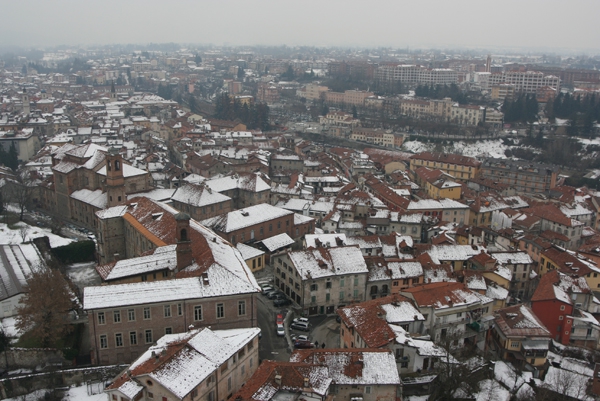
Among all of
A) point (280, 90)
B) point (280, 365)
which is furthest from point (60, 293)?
point (280, 90)

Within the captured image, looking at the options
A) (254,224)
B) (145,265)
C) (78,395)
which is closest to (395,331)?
(145,265)

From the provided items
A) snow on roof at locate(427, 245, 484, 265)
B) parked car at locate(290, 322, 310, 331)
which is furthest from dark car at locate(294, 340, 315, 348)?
snow on roof at locate(427, 245, 484, 265)

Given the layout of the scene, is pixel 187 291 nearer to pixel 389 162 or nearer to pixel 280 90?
pixel 389 162

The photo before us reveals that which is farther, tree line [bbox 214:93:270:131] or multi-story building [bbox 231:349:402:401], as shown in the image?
tree line [bbox 214:93:270:131]

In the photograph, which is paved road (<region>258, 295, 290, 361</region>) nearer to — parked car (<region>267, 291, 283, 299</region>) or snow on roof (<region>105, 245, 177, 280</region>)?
parked car (<region>267, 291, 283, 299</region>)

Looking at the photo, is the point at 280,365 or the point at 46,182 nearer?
the point at 280,365

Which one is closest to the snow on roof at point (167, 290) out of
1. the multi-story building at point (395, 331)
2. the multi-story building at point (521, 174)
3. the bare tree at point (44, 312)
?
the bare tree at point (44, 312)

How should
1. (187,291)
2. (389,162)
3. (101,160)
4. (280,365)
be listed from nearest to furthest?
(280,365) < (187,291) < (101,160) < (389,162)
